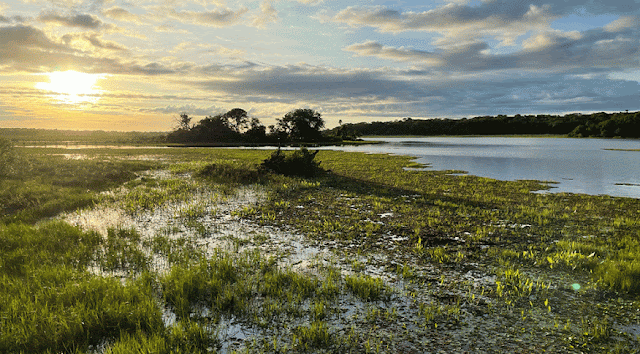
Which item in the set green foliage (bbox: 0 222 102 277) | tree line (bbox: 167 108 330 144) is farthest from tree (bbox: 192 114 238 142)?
green foliage (bbox: 0 222 102 277)

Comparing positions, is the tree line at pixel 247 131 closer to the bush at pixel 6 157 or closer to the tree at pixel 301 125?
the tree at pixel 301 125

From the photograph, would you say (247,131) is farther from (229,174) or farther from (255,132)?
(229,174)

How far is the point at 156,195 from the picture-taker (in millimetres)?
19906

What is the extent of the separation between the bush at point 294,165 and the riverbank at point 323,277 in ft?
40.9

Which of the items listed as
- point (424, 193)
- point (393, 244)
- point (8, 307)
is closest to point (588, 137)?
point (424, 193)

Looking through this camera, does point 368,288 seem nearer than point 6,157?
Yes

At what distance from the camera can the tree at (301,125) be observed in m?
134

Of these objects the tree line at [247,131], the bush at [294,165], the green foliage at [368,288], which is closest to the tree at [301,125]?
the tree line at [247,131]

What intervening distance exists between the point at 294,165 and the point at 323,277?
881 inches

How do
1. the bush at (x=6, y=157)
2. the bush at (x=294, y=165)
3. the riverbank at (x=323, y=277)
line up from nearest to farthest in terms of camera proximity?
the riverbank at (x=323, y=277), the bush at (x=6, y=157), the bush at (x=294, y=165)

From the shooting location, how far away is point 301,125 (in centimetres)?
13375

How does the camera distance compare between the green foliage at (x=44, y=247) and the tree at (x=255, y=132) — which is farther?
the tree at (x=255, y=132)

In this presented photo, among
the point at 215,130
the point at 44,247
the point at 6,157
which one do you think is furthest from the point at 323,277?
the point at 215,130

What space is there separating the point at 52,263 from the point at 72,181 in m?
17.5
